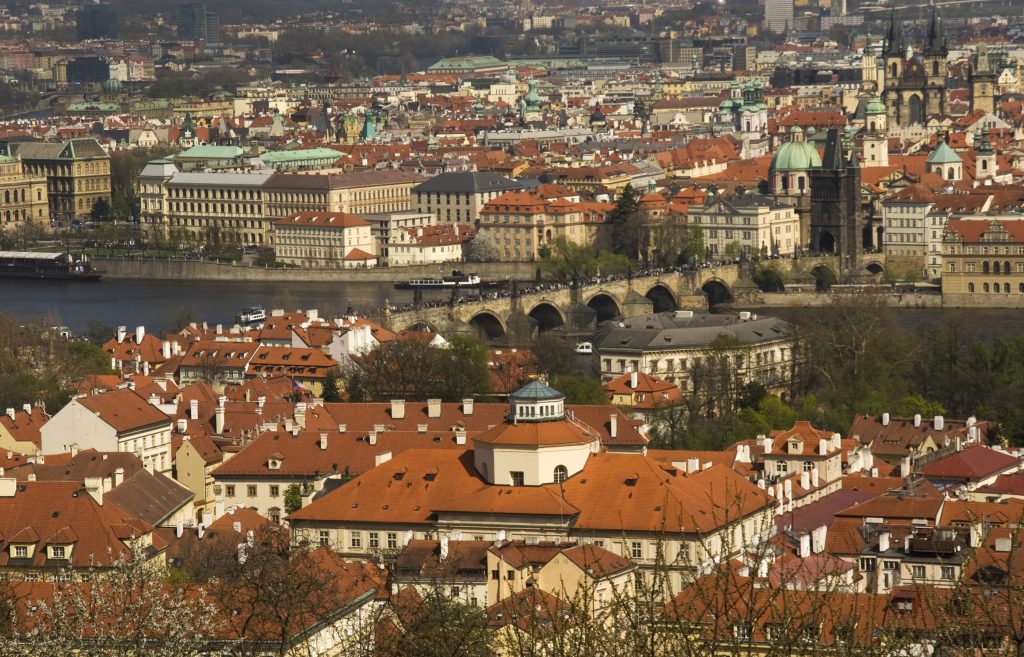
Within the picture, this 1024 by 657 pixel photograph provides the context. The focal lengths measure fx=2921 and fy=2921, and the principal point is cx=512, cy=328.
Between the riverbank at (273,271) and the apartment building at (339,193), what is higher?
the apartment building at (339,193)

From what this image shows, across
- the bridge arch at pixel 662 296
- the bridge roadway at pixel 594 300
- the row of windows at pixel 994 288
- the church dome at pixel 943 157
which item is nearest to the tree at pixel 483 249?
the bridge roadway at pixel 594 300

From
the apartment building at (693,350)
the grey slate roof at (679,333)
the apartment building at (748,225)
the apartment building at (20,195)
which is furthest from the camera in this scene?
the apartment building at (20,195)

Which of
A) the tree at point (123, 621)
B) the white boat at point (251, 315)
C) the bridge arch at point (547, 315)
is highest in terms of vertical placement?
the tree at point (123, 621)

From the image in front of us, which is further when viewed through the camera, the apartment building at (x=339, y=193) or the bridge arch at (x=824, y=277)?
the apartment building at (x=339, y=193)

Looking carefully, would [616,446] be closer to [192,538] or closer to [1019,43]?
[192,538]

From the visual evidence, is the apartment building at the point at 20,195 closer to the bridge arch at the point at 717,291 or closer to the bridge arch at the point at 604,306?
the bridge arch at the point at 717,291

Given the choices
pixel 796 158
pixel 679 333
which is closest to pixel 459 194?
pixel 796 158
